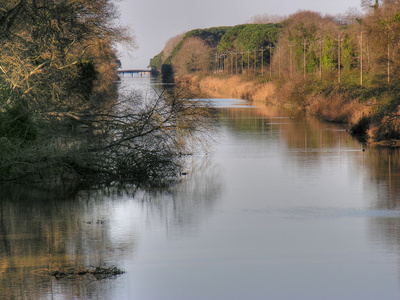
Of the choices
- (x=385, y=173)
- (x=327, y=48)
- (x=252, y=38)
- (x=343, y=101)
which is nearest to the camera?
(x=385, y=173)

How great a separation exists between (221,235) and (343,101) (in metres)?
29.0

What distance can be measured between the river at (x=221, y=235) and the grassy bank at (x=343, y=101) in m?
6.29

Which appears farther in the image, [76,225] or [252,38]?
[252,38]

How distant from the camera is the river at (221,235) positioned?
789 cm

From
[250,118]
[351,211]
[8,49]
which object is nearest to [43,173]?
[8,49]

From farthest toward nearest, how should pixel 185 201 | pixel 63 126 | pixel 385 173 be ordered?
1. pixel 63 126
2. pixel 385 173
3. pixel 185 201

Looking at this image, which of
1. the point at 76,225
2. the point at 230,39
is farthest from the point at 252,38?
the point at 76,225

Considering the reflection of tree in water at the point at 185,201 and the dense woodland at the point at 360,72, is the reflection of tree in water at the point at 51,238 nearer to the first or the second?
the reflection of tree in water at the point at 185,201

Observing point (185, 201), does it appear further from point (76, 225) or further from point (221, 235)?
point (221, 235)

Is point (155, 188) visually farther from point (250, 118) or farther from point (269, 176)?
point (250, 118)

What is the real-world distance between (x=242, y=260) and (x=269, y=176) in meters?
8.38

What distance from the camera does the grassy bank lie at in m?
25.5

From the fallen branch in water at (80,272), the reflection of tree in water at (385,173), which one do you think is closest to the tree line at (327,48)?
the reflection of tree in water at (385,173)

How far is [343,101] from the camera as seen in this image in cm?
3834
